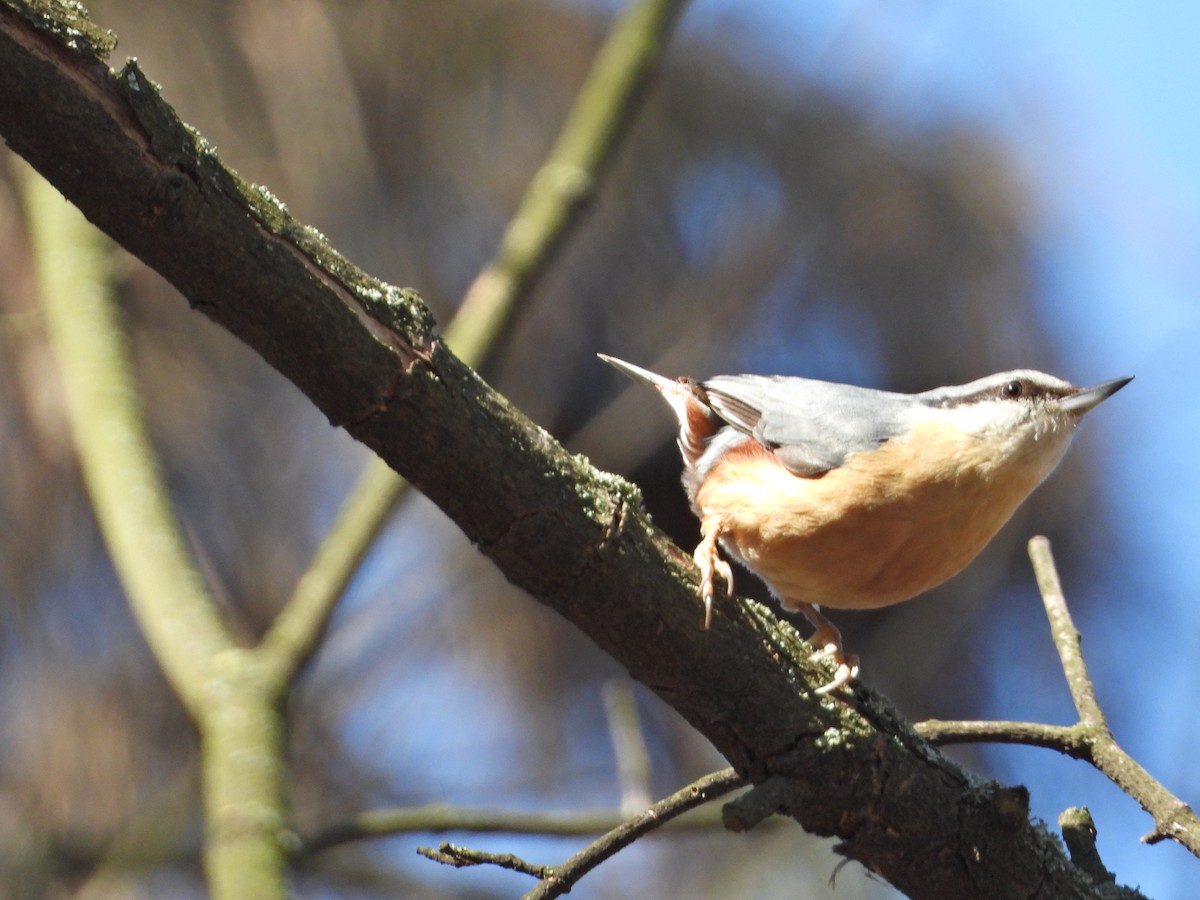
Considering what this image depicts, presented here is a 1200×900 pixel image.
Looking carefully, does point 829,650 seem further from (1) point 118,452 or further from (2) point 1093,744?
(1) point 118,452

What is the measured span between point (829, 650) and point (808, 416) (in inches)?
28.8

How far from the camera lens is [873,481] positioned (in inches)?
106

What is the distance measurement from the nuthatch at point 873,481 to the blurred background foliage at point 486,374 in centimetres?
157

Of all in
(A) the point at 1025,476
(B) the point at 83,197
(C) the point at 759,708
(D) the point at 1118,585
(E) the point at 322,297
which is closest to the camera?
(B) the point at 83,197

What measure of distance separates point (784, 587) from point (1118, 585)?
10.2ft

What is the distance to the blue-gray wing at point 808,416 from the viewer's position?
110 inches

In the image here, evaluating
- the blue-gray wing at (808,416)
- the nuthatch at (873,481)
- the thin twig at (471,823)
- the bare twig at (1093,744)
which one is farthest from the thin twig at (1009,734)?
the thin twig at (471,823)

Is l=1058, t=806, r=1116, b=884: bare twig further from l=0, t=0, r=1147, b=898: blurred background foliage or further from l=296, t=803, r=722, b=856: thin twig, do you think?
l=0, t=0, r=1147, b=898: blurred background foliage

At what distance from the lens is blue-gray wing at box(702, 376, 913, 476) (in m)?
2.80

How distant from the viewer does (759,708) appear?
2.00 metres

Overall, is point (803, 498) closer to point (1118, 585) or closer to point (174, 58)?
point (1118, 585)

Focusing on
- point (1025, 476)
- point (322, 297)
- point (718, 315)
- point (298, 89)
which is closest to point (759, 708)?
point (322, 297)

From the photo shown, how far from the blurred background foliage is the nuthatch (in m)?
1.57

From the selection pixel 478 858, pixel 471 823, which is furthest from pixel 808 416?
pixel 478 858
